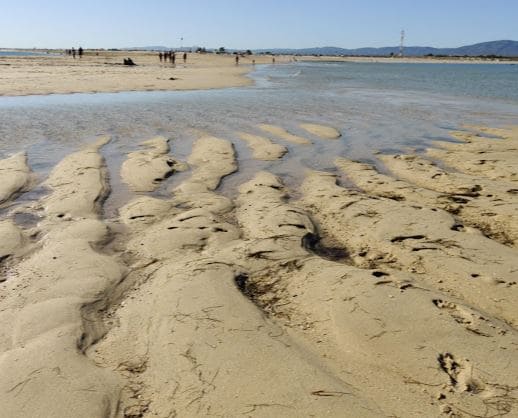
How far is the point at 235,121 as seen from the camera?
13.9 metres

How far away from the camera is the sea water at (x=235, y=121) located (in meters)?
9.45

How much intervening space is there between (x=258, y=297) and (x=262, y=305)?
136 mm

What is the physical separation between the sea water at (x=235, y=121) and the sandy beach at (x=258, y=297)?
130 cm

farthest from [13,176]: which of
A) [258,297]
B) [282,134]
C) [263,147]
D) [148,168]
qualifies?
[282,134]

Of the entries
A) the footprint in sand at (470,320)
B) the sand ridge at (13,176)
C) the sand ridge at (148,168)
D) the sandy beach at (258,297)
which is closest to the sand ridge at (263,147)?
the sand ridge at (148,168)

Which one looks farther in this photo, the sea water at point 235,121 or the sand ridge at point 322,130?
the sand ridge at point 322,130

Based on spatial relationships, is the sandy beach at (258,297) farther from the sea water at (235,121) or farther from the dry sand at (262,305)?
the sea water at (235,121)

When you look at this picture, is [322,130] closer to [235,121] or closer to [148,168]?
[235,121]

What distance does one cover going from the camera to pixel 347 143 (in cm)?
1095

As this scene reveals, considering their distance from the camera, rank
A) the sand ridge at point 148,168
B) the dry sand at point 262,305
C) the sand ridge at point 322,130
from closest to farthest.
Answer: the dry sand at point 262,305, the sand ridge at point 148,168, the sand ridge at point 322,130

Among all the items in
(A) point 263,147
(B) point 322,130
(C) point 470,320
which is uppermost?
(B) point 322,130

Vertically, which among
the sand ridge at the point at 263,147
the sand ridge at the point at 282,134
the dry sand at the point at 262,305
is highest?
the sand ridge at the point at 282,134

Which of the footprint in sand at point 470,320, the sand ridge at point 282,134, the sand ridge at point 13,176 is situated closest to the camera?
the footprint in sand at point 470,320

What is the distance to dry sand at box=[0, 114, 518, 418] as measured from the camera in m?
2.72
